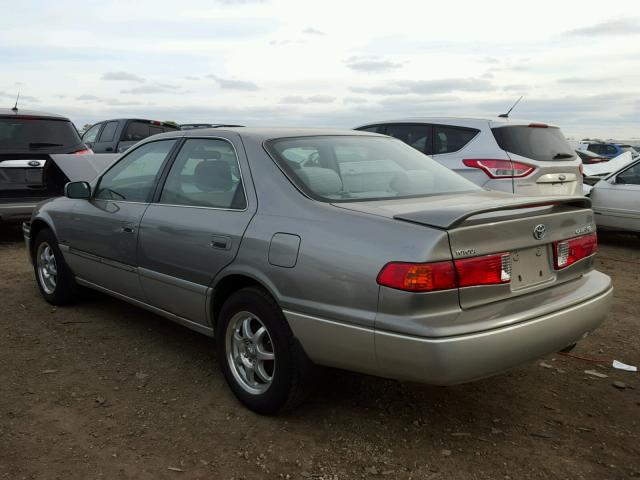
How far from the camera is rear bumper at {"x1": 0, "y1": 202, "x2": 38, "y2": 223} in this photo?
25.2 ft

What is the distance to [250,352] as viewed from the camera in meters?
3.35

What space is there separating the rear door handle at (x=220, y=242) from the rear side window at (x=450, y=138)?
15.1 ft

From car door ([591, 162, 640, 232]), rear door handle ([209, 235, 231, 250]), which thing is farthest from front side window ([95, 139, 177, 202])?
car door ([591, 162, 640, 232])

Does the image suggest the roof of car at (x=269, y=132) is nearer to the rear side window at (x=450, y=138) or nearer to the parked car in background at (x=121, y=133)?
the rear side window at (x=450, y=138)

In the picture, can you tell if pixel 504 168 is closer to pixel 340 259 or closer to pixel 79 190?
pixel 79 190

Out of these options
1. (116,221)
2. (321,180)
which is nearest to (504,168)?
(321,180)

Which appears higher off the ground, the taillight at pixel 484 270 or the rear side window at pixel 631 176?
the taillight at pixel 484 270

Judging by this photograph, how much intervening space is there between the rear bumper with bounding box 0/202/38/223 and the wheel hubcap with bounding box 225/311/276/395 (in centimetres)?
553

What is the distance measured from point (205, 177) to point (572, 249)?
6.97 ft

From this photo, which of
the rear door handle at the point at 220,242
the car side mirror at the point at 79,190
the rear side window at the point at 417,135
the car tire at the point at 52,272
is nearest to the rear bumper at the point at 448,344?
the rear door handle at the point at 220,242

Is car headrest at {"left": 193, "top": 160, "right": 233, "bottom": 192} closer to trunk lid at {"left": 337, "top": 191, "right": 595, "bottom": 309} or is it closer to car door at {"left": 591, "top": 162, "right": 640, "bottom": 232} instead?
trunk lid at {"left": 337, "top": 191, "right": 595, "bottom": 309}

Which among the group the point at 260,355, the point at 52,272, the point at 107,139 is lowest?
the point at 260,355

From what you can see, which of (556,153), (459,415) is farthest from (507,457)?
(556,153)

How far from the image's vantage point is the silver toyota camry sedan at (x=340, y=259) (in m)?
2.62
